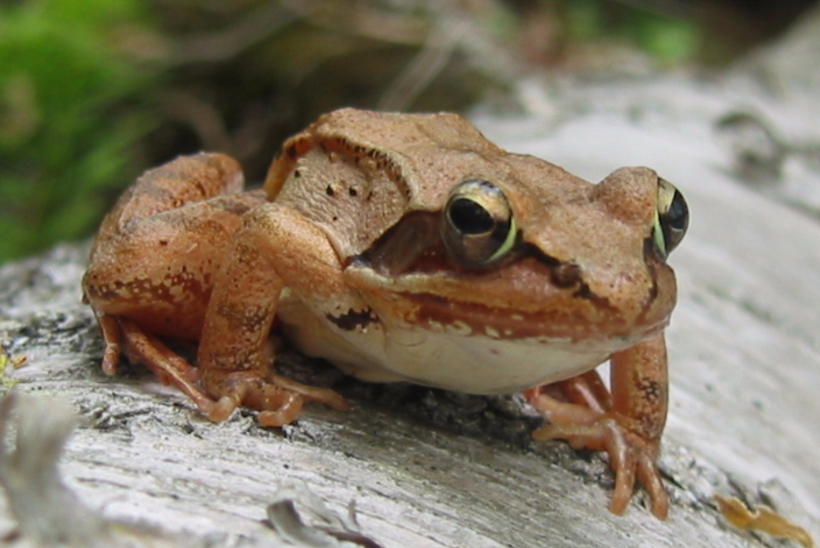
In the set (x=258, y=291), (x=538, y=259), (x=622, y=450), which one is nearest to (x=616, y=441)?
(x=622, y=450)

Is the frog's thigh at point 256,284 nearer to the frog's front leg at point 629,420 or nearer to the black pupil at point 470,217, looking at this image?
the black pupil at point 470,217

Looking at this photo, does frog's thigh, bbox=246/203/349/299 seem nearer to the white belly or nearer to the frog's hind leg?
the white belly

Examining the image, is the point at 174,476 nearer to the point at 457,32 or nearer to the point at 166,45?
the point at 457,32

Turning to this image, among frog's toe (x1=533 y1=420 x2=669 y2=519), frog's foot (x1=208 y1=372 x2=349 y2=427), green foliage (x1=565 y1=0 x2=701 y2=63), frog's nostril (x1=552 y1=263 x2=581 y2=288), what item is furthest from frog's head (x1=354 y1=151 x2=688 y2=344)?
green foliage (x1=565 y1=0 x2=701 y2=63)

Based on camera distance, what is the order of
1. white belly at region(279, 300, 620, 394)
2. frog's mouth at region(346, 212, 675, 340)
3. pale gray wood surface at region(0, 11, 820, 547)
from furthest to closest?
white belly at region(279, 300, 620, 394) < frog's mouth at region(346, 212, 675, 340) < pale gray wood surface at region(0, 11, 820, 547)

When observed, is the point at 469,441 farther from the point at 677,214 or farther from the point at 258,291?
the point at 677,214

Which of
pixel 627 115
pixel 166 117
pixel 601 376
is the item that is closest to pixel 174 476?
pixel 601 376
